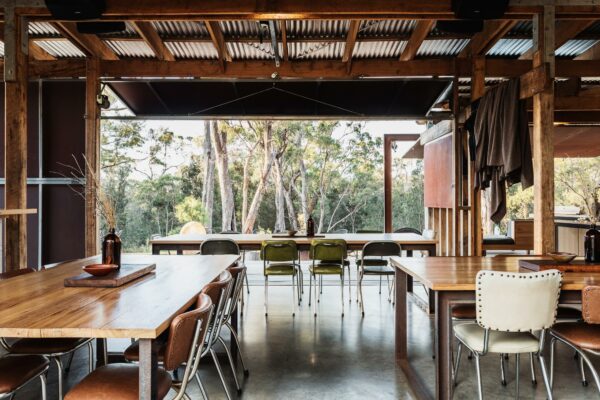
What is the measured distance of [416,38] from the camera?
5383 millimetres

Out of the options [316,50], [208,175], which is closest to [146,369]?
[316,50]

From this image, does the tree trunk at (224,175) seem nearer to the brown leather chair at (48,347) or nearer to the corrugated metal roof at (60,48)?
the corrugated metal roof at (60,48)

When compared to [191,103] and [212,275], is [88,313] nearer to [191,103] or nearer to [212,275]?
[212,275]

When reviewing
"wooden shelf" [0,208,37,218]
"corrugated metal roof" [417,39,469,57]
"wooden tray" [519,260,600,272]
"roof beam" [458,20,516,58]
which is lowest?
"wooden tray" [519,260,600,272]

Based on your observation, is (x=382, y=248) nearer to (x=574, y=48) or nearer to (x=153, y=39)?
(x=153, y=39)

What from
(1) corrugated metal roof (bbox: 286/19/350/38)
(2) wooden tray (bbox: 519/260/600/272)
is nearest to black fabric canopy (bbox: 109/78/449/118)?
(1) corrugated metal roof (bbox: 286/19/350/38)

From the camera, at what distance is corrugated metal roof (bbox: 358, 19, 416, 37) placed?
5.40 metres

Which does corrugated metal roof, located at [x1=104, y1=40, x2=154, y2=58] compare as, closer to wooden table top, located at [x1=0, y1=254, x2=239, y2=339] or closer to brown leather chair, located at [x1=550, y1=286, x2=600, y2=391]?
wooden table top, located at [x1=0, y1=254, x2=239, y2=339]

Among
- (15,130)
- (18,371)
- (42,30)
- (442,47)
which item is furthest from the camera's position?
(442,47)

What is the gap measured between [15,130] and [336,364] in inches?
154

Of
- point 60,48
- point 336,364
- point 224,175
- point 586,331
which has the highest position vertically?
point 60,48

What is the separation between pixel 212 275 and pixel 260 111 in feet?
14.9

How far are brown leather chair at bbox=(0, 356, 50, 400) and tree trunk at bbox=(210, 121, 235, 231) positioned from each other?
34.5 ft

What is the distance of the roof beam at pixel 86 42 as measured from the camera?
5176 millimetres
